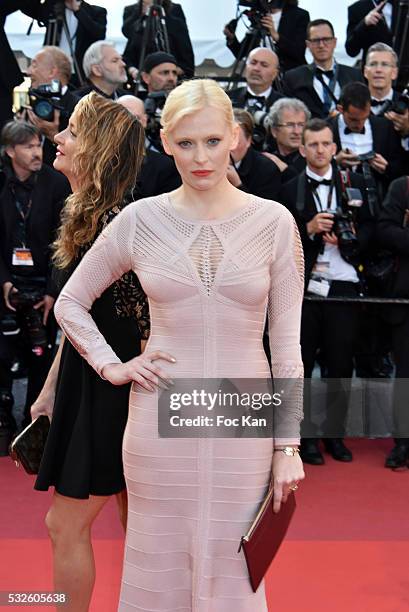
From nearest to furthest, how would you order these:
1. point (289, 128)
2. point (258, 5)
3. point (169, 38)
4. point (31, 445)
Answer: point (31, 445) < point (289, 128) < point (258, 5) < point (169, 38)

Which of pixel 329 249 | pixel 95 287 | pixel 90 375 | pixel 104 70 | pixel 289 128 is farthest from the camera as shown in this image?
pixel 104 70

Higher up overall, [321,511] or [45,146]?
[45,146]

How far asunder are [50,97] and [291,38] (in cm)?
234

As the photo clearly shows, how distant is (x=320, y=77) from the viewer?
275 inches

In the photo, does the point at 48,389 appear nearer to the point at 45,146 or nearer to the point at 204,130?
the point at 204,130

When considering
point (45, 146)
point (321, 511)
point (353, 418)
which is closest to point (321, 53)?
point (45, 146)

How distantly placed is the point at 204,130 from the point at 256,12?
5.61 metres

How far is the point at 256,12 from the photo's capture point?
7.55 meters

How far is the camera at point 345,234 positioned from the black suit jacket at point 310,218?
86 mm

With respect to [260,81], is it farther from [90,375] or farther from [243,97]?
[90,375]

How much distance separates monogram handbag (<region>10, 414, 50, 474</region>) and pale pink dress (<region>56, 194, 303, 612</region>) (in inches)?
20.6

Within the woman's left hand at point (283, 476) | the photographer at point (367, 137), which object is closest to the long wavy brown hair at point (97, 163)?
the woman's left hand at point (283, 476)

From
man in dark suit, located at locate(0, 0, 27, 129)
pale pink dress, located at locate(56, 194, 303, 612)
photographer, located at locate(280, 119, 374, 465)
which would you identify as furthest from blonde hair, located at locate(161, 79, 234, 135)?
man in dark suit, located at locate(0, 0, 27, 129)

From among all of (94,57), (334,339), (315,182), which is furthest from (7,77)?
(334,339)
